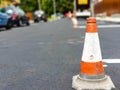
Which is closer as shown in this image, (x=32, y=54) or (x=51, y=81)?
(x=51, y=81)

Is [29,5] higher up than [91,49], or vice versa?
[91,49]

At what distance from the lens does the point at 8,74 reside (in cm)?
626

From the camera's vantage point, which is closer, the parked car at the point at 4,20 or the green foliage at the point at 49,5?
the parked car at the point at 4,20

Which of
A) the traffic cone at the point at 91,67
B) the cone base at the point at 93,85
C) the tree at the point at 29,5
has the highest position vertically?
the traffic cone at the point at 91,67

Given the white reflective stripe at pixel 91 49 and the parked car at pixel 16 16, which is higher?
the white reflective stripe at pixel 91 49

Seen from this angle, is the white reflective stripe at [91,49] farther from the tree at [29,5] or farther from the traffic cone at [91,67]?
the tree at [29,5]

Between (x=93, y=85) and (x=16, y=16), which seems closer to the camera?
(x=93, y=85)

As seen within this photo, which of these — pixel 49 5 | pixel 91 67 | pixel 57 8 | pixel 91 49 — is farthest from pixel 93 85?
pixel 57 8

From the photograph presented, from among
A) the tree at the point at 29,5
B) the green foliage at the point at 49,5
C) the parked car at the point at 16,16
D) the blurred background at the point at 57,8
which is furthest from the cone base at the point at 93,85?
the tree at the point at 29,5

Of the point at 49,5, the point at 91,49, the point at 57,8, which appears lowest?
the point at 57,8

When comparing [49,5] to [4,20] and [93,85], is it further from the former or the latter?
[93,85]

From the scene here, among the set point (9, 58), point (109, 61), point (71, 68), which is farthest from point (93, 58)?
point (9, 58)

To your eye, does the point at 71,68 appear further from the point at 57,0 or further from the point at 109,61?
the point at 57,0

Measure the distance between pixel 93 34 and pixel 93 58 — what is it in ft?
1.17
